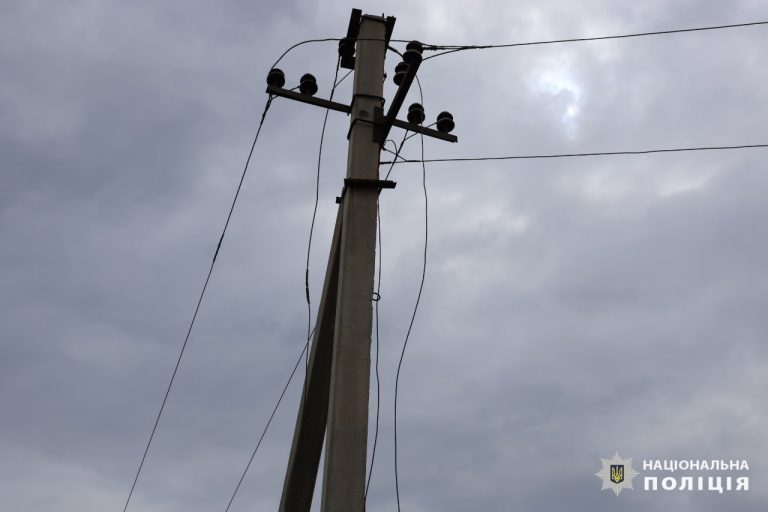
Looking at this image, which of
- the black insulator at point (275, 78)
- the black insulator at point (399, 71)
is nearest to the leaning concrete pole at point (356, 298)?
the black insulator at point (399, 71)

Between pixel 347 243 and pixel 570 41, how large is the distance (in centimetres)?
434

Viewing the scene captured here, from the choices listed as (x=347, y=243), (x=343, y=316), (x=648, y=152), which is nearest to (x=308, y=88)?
(x=347, y=243)

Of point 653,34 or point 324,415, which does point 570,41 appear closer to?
point 653,34

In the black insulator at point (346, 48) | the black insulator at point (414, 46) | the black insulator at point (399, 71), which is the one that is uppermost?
the black insulator at point (346, 48)

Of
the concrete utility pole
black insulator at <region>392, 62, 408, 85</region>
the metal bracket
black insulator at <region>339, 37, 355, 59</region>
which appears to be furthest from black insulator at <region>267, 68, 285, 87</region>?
the metal bracket

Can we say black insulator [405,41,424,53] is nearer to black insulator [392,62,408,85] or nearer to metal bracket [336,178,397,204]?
black insulator [392,62,408,85]

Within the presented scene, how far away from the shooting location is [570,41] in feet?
30.9

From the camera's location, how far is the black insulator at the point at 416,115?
315 inches

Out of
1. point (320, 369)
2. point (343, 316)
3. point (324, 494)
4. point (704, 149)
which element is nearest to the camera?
point (324, 494)

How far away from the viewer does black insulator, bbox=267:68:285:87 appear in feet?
26.9

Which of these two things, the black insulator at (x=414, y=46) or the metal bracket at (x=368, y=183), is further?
the black insulator at (x=414, y=46)

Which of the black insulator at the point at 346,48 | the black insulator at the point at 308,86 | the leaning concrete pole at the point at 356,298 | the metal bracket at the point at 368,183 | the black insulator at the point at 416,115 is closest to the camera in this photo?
the leaning concrete pole at the point at 356,298

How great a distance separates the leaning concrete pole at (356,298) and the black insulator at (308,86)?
0.54 metres

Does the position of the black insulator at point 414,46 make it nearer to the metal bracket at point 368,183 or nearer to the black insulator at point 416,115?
the black insulator at point 416,115
